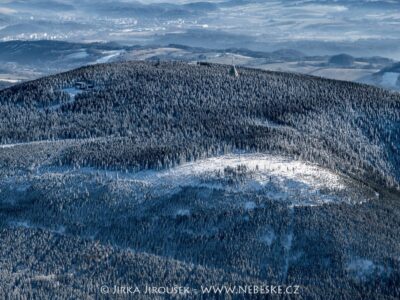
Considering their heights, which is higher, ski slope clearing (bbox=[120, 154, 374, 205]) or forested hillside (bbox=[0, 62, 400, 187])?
forested hillside (bbox=[0, 62, 400, 187])

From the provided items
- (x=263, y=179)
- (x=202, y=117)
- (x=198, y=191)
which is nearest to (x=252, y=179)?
(x=263, y=179)

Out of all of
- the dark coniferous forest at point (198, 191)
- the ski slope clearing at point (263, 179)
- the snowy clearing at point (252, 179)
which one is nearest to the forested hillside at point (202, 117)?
the dark coniferous forest at point (198, 191)

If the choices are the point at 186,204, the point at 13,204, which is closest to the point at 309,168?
the point at 186,204

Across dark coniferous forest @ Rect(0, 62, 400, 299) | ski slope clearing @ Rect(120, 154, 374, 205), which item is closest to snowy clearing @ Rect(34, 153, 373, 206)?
ski slope clearing @ Rect(120, 154, 374, 205)

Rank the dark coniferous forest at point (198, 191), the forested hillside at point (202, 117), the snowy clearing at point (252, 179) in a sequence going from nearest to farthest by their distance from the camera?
1. the dark coniferous forest at point (198, 191)
2. the snowy clearing at point (252, 179)
3. the forested hillside at point (202, 117)

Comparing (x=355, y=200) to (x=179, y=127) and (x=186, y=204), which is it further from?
(x=179, y=127)

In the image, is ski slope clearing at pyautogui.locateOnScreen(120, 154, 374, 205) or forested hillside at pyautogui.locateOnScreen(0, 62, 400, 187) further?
forested hillside at pyautogui.locateOnScreen(0, 62, 400, 187)

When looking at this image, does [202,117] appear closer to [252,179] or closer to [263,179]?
[252,179]

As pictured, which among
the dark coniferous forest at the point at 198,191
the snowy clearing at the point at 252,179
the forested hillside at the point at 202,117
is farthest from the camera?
the forested hillside at the point at 202,117

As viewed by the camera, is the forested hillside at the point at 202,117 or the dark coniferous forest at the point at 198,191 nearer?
the dark coniferous forest at the point at 198,191

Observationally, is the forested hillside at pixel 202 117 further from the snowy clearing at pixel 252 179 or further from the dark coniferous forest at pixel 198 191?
the snowy clearing at pixel 252 179

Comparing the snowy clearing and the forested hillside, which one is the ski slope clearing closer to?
the snowy clearing
